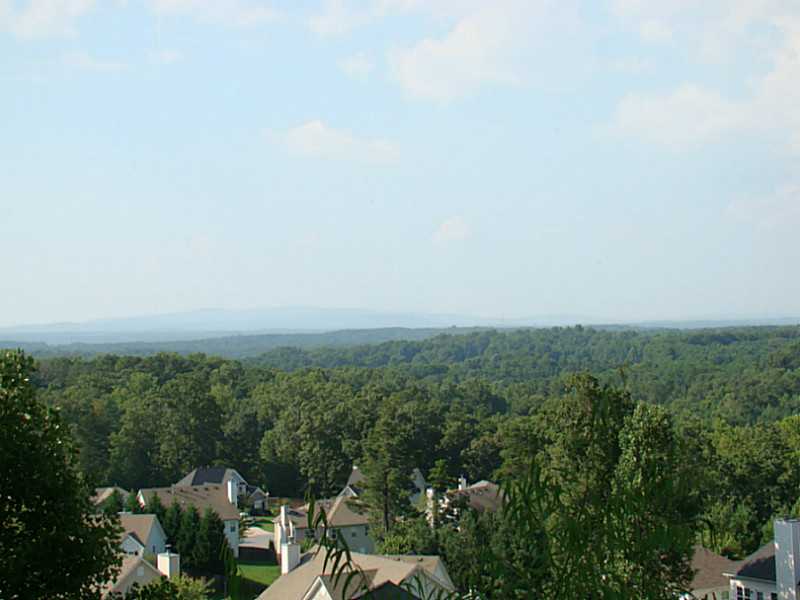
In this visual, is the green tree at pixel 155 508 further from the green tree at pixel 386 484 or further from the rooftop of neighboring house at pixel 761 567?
the rooftop of neighboring house at pixel 761 567

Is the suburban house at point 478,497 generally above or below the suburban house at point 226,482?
above

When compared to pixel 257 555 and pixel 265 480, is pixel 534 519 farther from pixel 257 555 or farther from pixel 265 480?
pixel 265 480

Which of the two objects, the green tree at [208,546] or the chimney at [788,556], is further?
the green tree at [208,546]

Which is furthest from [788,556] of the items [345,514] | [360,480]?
[360,480]

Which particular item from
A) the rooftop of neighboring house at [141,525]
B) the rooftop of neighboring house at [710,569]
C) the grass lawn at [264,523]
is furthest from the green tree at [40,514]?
the grass lawn at [264,523]

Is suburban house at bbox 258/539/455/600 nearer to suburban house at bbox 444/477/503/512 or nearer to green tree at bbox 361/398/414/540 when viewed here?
suburban house at bbox 444/477/503/512

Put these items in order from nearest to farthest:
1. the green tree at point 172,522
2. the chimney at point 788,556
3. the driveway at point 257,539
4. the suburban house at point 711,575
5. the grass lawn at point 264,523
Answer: the chimney at point 788,556 → the suburban house at point 711,575 → the green tree at point 172,522 → the driveway at point 257,539 → the grass lawn at point 264,523

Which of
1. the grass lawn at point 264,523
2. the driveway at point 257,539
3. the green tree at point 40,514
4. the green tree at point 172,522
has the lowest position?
the grass lawn at point 264,523
